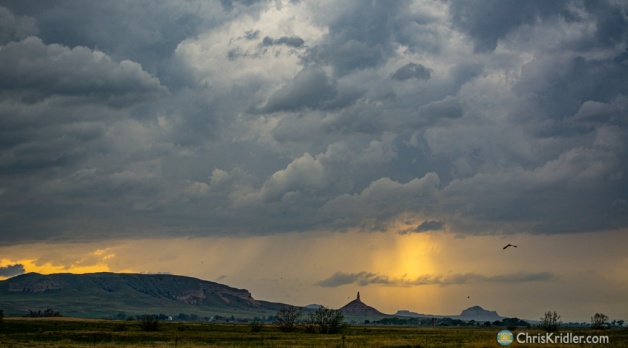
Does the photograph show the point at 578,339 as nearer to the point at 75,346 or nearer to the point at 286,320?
the point at 75,346

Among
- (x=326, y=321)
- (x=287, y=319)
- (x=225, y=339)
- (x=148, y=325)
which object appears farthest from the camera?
(x=287, y=319)

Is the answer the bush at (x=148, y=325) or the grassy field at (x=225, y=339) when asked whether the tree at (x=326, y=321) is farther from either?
the bush at (x=148, y=325)

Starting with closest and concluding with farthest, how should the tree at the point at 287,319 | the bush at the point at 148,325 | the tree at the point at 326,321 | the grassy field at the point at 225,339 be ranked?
the grassy field at the point at 225,339 < the bush at the point at 148,325 < the tree at the point at 326,321 < the tree at the point at 287,319

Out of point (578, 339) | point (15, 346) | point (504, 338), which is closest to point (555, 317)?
point (578, 339)

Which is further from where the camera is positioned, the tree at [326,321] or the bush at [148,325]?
the tree at [326,321]

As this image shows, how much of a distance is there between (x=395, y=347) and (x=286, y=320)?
87.8 meters

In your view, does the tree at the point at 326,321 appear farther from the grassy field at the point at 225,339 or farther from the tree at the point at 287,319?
the grassy field at the point at 225,339

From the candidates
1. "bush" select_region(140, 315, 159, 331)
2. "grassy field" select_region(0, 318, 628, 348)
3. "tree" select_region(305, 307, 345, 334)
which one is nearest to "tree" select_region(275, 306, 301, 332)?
"tree" select_region(305, 307, 345, 334)

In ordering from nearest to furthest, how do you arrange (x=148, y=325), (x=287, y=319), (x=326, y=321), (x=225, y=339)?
(x=225, y=339) → (x=148, y=325) → (x=326, y=321) → (x=287, y=319)

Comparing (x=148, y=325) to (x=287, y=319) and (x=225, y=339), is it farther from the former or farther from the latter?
(x=225, y=339)

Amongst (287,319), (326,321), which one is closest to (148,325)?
(287,319)

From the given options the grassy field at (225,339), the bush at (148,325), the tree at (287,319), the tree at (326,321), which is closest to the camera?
the grassy field at (225,339)

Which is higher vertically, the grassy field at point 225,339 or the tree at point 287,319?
the tree at point 287,319

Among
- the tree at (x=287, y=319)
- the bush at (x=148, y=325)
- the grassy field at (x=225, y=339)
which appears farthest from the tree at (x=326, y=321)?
the bush at (x=148, y=325)
